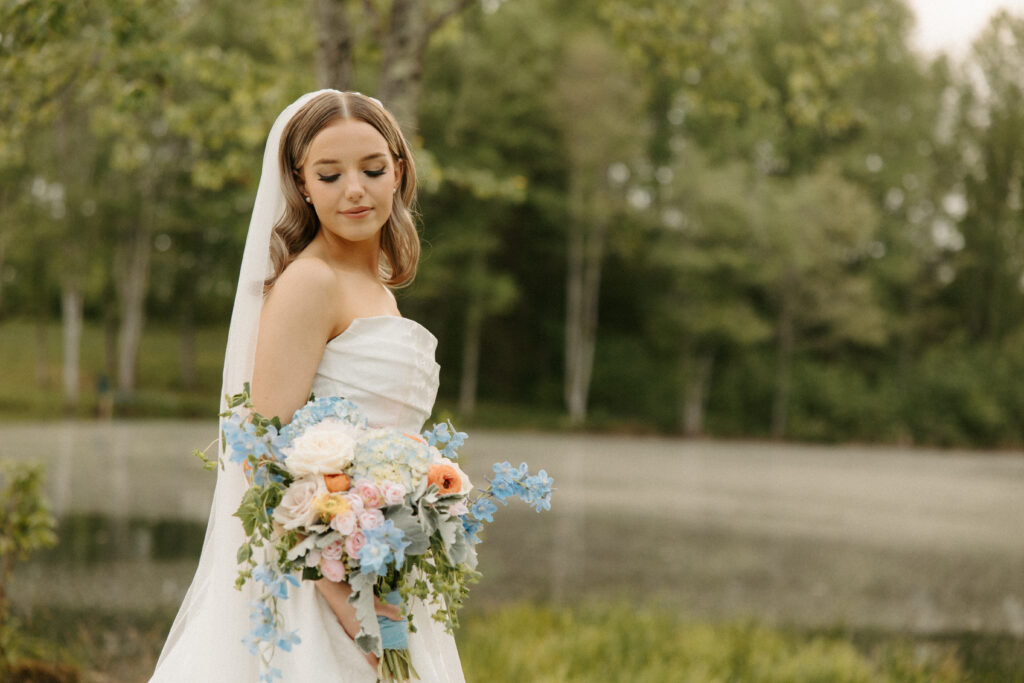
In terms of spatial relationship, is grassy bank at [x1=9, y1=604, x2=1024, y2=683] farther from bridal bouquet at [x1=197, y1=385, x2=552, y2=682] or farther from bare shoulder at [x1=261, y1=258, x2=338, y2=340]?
bare shoulder at [x1=261, y1=258, x2=338, y2=340]

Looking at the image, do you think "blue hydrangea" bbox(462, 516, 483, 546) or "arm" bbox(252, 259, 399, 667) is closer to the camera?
"arm" bbox(252, 259, 399, 667)

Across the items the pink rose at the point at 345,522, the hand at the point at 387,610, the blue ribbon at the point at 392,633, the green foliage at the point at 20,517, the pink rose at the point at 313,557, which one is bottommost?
the green foliage at the point at 20,517

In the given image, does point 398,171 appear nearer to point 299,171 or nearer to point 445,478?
point 299,171

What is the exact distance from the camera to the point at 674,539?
11.2m

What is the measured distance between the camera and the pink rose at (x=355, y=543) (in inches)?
75.8

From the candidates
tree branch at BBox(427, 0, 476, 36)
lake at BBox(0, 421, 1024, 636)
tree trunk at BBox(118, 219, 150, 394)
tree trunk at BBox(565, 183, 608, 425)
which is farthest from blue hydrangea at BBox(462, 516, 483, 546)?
tree trunk at BBox(565, 183, 608, 425)

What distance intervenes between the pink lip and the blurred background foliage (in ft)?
52.3

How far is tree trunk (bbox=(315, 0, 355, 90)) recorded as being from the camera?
5398mm

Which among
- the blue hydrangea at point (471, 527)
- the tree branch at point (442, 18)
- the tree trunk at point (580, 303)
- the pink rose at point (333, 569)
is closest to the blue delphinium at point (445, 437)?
the blue hydrangea at point (471, 527)

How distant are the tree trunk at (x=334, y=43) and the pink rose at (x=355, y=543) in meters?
3.91

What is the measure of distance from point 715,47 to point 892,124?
1376 inches

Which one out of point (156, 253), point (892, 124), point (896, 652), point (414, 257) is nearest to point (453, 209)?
point (156, 253)

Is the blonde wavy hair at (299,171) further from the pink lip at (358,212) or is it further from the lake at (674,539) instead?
the lake at (674,539)

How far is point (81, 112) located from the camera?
87.3 feet
